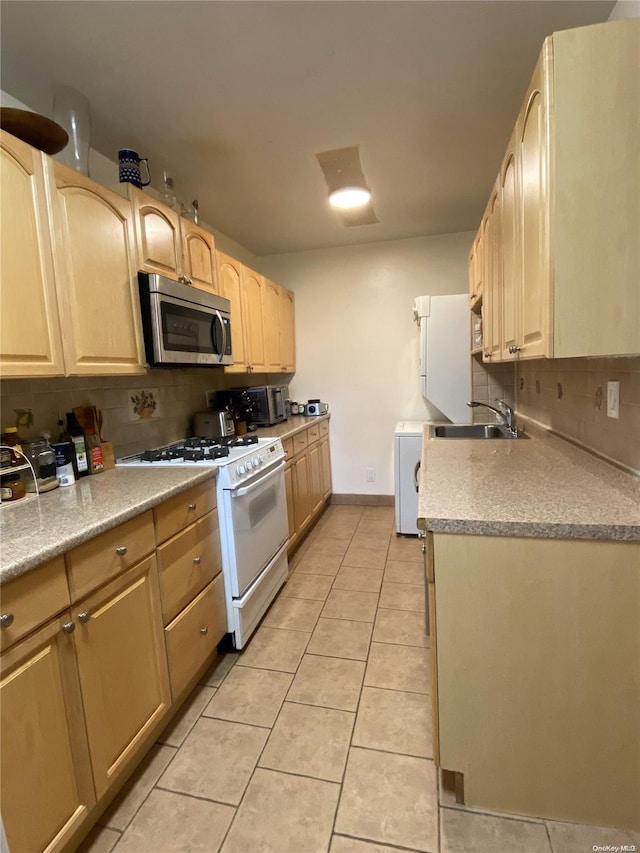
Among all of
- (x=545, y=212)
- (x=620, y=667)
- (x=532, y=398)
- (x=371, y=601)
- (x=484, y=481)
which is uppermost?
(x=545, y=212)

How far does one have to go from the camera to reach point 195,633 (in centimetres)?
A: 165

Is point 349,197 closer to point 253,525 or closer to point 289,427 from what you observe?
point 289,427

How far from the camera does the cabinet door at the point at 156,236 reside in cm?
182

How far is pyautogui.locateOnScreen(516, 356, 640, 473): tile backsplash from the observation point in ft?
4.30

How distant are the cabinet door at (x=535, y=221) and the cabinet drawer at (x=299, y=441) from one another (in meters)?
1.85

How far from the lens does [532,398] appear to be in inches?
100

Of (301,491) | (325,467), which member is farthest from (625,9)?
(325,467)

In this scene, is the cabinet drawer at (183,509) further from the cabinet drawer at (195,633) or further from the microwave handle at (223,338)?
the microwave handle at (223,338)

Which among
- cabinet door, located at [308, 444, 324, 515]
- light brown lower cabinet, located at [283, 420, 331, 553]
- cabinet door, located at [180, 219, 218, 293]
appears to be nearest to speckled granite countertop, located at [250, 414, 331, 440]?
light brown lower cabinet, located at [283, 420, 331, 553]

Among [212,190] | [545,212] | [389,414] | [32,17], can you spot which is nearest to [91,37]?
[32,17]

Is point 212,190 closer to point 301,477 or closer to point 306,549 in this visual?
point 301,477

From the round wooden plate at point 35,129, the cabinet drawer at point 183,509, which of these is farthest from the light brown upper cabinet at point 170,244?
the cabinet drawer at point 183,509

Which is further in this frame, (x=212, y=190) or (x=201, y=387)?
(x=201, y=387)

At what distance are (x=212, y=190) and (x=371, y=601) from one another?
2654 mm
